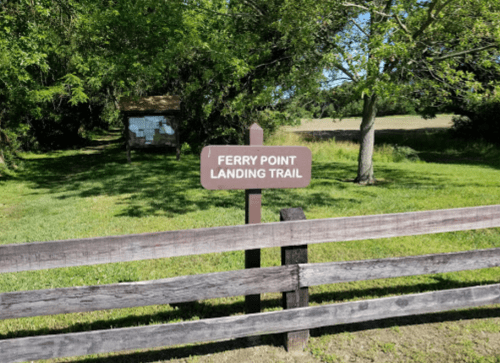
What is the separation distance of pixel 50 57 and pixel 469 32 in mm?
16907

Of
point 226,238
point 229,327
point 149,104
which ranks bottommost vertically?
point 229,327

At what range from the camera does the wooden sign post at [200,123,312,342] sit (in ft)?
10.8

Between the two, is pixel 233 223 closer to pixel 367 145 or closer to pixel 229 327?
pixel 229 327

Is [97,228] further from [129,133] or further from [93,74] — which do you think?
[93,74]

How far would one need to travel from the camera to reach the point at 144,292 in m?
3.06

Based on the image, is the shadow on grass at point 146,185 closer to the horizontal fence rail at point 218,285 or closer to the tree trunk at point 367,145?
the tree trunk at point 367,145

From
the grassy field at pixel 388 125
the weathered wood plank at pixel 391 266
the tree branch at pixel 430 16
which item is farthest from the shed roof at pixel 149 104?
the grassy field at pixel 388 125

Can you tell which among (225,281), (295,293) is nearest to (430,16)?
(295,293)

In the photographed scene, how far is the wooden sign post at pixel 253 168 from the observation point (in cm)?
330

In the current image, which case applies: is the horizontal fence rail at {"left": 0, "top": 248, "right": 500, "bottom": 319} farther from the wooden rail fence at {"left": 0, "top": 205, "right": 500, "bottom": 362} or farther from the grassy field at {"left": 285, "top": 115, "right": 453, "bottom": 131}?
the grassy field at {"left": 285, "top": 115, "right": 453, "bottom": 131}

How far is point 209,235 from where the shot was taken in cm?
313

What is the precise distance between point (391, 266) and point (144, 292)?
2.11 metres

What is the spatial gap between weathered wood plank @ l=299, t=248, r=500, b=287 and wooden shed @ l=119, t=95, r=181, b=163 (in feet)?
47.4

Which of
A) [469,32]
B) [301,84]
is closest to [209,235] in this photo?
[301,84]
